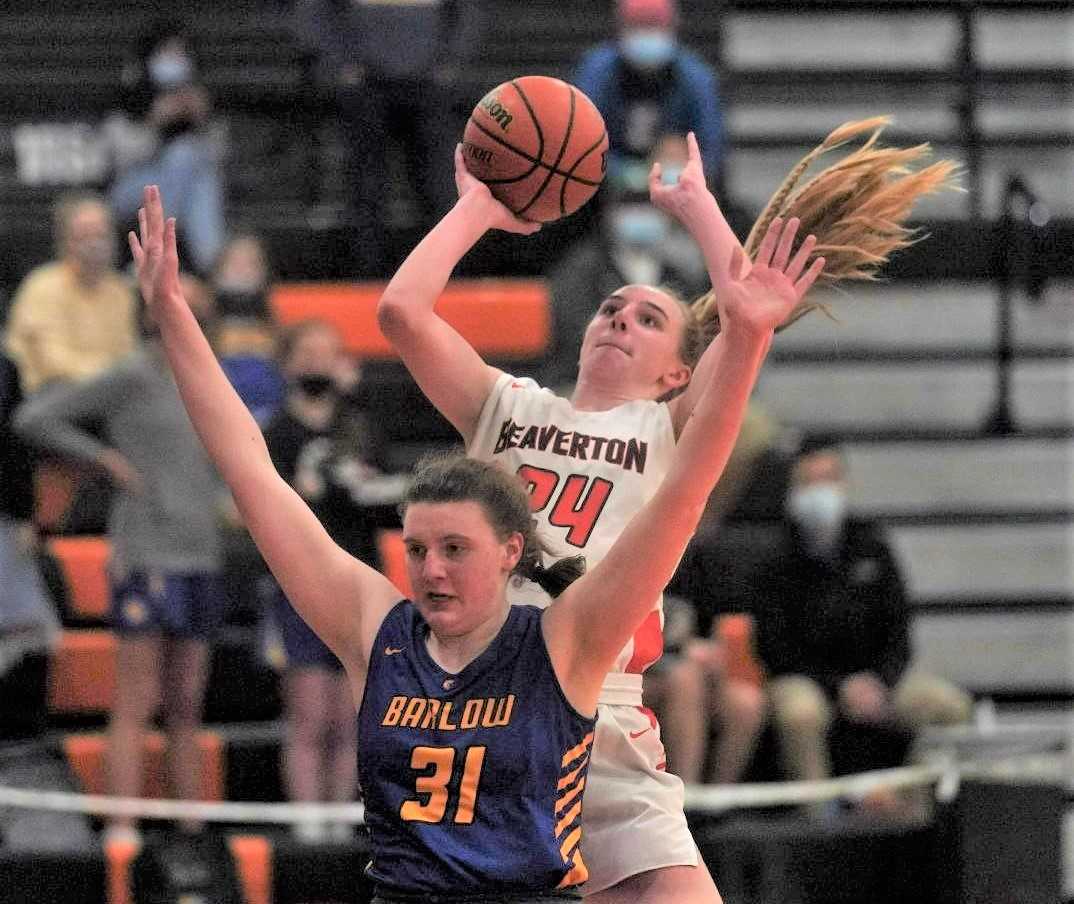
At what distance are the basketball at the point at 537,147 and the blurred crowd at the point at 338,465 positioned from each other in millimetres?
2911

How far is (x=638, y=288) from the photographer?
4285 mm

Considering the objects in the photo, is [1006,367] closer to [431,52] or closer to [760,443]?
[760,443]

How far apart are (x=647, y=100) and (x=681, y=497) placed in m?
5.61

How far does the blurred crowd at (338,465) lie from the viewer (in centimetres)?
698

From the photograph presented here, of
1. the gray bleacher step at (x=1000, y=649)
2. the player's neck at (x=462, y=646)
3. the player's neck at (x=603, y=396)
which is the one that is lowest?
the gray bleacher step at (x=1000, y=649)

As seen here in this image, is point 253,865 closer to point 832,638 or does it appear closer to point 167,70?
point 832,638

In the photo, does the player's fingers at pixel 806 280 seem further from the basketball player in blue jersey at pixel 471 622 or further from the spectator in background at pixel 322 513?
the spectator in background at pixel 322 513

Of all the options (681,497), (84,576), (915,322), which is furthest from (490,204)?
(915,322)

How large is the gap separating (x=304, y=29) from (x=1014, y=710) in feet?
14.4

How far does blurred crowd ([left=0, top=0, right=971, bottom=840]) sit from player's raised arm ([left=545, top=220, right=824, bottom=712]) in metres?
3.46

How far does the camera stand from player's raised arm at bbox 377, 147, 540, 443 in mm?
3875

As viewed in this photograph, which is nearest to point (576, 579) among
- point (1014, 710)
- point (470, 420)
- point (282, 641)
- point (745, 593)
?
point (470, 420)

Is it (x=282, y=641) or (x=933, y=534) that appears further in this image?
(x=933, y=534)

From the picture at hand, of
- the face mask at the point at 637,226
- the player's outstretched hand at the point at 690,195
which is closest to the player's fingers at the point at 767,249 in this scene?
the player's outstretched hand at the point at 690,195
